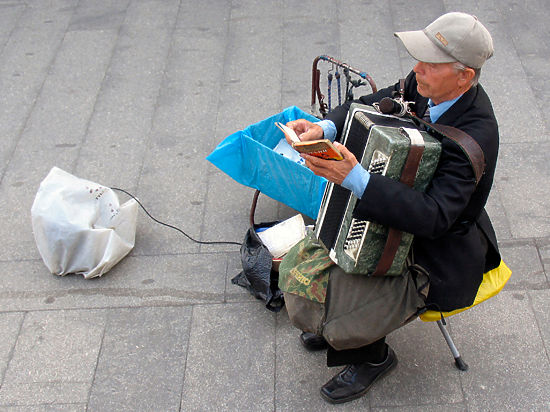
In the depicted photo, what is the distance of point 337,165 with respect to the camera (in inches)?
87.8

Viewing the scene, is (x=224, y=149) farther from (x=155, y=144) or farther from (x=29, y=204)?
(x=29, y=204)

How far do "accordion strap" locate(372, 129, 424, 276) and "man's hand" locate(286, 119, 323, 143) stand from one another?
66cm

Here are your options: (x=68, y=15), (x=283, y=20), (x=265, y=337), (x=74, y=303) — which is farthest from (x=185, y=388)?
(x=68, y=15)

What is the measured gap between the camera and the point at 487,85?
16.5 feet

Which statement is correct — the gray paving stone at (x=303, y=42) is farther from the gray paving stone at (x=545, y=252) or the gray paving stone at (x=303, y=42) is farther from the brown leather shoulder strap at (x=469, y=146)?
the brown leather shoulder strap at (x=469, y=146)

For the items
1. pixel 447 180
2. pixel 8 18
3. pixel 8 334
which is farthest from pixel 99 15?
pixel 447 180

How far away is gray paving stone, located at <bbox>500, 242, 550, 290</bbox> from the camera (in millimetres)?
3527

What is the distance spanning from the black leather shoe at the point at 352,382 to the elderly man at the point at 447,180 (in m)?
0.59

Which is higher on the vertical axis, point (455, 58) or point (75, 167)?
point (455, 58)

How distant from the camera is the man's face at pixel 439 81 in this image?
234 centimetres

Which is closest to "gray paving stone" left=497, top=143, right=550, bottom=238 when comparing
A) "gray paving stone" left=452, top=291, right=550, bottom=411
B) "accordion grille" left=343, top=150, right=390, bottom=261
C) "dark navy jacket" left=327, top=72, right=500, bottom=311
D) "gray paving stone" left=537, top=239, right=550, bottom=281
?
"gray paving stone" left=537, top=239, right=550, bottom=281

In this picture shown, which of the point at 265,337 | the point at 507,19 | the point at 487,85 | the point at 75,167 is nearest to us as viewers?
the point at 265,337

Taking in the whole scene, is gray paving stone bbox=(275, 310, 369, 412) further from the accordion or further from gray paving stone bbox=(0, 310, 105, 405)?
gray paving stone bbox=(0, 310, 105, 405)

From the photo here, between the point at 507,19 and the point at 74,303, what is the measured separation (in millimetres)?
4730
